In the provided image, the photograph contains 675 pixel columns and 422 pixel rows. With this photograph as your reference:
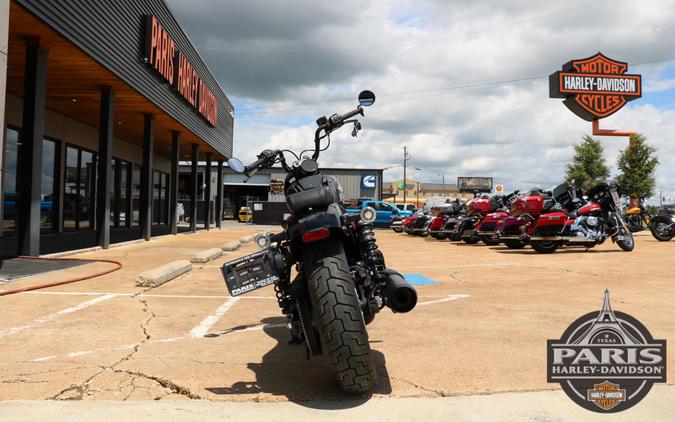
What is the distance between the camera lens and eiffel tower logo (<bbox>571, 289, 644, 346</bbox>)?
2965 millimetres

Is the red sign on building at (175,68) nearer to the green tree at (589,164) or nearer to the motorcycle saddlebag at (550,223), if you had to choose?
the motorcycle saddlebag at (550,223)

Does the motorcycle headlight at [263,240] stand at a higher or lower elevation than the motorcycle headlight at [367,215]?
lower

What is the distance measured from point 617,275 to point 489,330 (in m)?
5.41

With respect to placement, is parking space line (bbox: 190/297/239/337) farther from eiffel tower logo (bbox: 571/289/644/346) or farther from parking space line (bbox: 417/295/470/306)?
eiffel tower logo (bbox: 571/289/644/346)

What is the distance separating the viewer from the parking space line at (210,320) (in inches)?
192

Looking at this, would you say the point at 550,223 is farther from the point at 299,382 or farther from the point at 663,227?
the point at 299,382

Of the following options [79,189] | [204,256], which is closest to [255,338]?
[204,256]

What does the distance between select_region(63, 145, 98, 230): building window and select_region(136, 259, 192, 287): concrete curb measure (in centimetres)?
1177

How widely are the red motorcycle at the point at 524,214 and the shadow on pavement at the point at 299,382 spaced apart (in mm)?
10626

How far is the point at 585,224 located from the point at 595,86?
18.9 m

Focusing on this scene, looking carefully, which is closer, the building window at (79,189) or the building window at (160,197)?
the building window at (79,189)

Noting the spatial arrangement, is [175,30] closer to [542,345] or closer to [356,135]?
[356,135]

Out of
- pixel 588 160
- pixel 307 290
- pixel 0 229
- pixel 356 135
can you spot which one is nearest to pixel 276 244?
pixel 307 290

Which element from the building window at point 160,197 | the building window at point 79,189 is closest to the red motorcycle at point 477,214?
the building window at point 79,189
